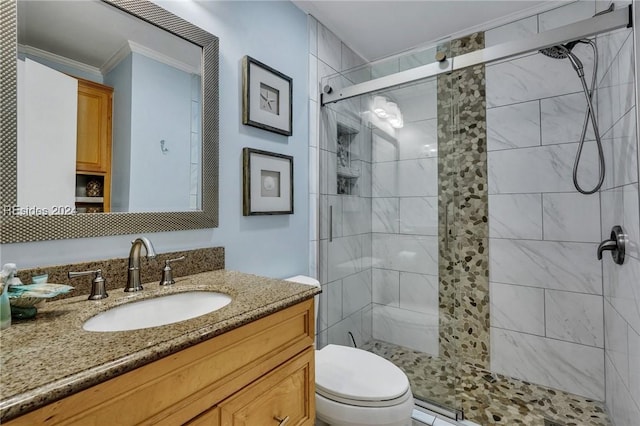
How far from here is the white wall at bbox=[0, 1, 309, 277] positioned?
104cm

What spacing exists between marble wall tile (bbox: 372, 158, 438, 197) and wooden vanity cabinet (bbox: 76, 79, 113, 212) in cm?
161

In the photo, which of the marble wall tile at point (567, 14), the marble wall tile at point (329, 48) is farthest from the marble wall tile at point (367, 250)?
the marble wall tile at point (567, 14)

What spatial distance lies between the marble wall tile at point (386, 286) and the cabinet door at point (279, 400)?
48.1 inches

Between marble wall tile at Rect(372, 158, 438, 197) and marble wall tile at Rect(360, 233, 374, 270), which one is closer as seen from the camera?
marble wall tile at Rect(372, 158, 438, 197)

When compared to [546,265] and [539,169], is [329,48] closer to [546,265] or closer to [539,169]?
[539,169]

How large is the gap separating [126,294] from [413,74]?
1717 mm

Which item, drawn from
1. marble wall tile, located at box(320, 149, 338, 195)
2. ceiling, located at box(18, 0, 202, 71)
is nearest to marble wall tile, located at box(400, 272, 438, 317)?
marble wall tile, located at box(320, 149, 338, 195)

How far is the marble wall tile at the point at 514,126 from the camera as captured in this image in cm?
194

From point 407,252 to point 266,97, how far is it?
50.7 inches

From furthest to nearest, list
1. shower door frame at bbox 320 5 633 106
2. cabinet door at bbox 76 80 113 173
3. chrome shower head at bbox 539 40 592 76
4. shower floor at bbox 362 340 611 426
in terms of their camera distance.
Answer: shower floor at bbox 362 340 611 426 < chrome shower head at bbox 539 40 592 76 < shower door frame at bbox 320 5 633 106 < cabinet door at bbox 76 80 113 173

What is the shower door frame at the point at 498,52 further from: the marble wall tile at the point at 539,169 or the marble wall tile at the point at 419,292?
the marble wall tile at the point at 419,292

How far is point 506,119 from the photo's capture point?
203 centimetres

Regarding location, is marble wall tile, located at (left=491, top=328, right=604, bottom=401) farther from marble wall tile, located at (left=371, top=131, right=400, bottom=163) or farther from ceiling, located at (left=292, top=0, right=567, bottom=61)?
ceiling, located at (left=292, top=0, right=567, bottom=61)

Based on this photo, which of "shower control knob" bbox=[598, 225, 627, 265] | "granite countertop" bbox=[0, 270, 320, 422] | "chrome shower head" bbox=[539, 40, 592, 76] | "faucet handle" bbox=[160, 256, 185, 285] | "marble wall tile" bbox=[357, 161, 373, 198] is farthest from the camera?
"marble wall tile" bbox=[357, 161, 373, 198]
